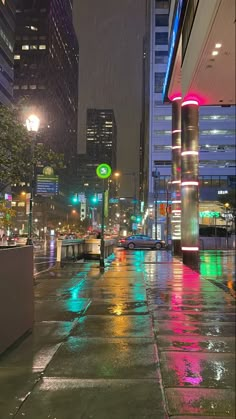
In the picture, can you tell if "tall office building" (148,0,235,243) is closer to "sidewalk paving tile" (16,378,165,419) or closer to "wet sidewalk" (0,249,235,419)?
"wet sidewalk" (0,249,235,419)

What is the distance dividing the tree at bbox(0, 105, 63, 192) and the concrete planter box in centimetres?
182

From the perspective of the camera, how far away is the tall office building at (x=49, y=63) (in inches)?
5123

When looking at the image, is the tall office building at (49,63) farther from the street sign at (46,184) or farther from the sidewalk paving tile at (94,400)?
the sidewalk paving tile at (94,400)

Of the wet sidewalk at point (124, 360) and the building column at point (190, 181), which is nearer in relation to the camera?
the wet sidewalk at point (124, 360)

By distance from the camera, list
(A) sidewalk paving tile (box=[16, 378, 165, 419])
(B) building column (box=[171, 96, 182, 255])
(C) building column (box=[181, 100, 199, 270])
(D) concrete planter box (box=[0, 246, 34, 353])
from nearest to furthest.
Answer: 1. (A) sidewalk paving tile (box=[16, 378, 165, 419])
2. (D) concrete planter box (box=[0, 246, 34, 353])
3. (C) building column (box=[181, 100, 199, 270])
4. (B) building column (box=[171, 96, 182, 255])

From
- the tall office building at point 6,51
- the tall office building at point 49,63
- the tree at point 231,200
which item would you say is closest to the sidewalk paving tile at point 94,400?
the tree at point 231,200

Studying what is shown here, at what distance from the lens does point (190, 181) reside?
84.1 feet

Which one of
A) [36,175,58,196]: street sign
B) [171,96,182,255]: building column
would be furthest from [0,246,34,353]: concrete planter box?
[171,96,182,255]: building column

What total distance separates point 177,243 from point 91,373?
29843 millimetres

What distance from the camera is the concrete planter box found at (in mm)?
6629

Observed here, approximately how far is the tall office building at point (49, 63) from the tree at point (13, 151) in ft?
363

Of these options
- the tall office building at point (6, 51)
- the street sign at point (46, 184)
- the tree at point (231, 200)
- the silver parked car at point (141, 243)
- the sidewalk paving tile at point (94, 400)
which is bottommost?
the sidewalk paving tile at point (94, 400)

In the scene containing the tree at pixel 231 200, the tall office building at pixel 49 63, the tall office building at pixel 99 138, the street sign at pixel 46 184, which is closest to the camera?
the street sign at pixel 46 184

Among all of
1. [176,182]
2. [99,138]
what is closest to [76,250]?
[176,182]
